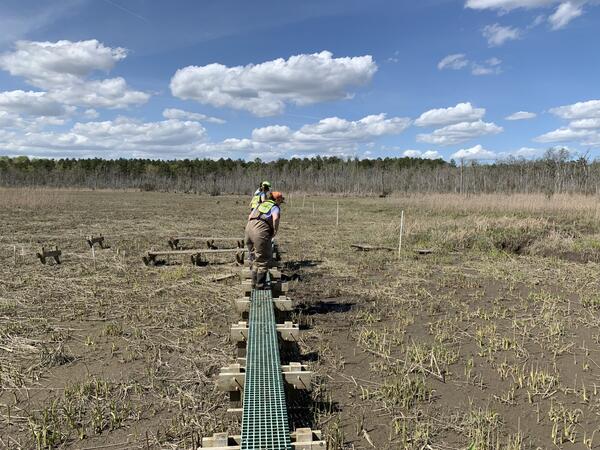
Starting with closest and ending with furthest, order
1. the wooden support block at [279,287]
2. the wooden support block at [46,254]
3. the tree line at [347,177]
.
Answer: the wooden support block at [279,287]
the wooden support block at [46,254]
the tree line at [347,177]

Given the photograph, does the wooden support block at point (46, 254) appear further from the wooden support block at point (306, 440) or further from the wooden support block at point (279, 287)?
the wooden support block at point (306, 440)

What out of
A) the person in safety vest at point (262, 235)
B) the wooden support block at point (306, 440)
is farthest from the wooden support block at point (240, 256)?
the wooden support block at point (306, 440)

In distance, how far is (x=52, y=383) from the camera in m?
4.48

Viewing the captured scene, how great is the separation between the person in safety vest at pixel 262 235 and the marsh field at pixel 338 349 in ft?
2.91

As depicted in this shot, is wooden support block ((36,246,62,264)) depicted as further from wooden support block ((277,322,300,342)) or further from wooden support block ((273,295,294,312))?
wooden support block ((277,322,300,342))

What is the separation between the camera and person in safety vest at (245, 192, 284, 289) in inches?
255

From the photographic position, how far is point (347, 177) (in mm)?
68938

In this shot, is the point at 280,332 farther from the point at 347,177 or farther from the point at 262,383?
the point at 347,177

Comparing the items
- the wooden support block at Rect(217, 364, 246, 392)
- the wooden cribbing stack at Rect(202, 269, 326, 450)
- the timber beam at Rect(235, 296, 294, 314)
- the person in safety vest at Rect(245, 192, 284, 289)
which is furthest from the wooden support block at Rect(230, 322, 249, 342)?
the person in safety vest at Rect(245, 192, 284, 289)

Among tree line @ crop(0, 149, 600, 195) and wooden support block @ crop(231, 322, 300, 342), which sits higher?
tree line @ crop(0, 149, 600, 195)

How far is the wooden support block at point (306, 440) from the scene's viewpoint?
9.12 ft

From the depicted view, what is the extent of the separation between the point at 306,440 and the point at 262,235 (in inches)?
153

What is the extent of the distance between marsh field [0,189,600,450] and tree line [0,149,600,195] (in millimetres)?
24072

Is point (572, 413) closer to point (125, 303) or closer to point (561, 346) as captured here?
point (561, 346)
